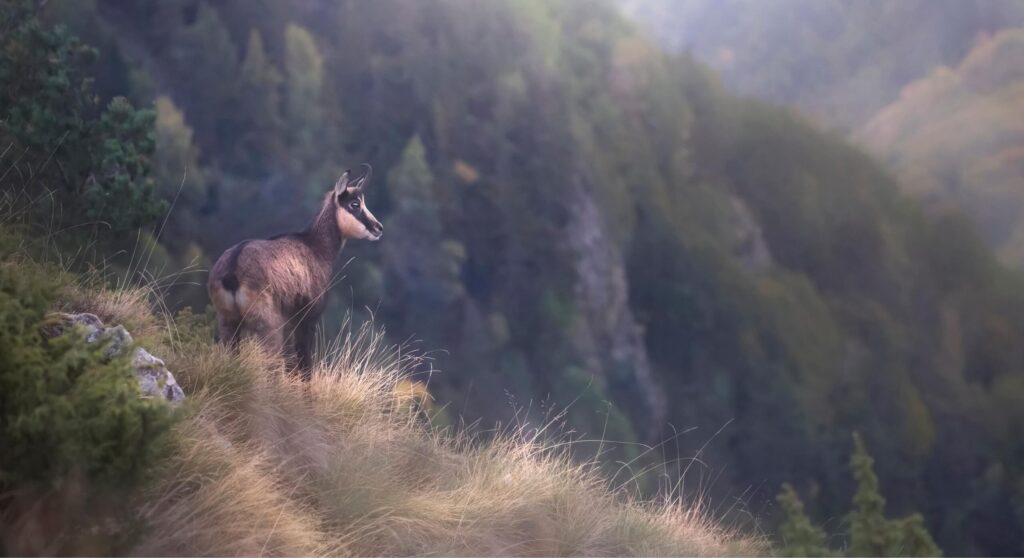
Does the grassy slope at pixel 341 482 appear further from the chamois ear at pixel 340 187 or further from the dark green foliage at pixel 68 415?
the chamois ear at pixel 340 187

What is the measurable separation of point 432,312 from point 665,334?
14059mm

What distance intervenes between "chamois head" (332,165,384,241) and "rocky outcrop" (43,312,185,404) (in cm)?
290

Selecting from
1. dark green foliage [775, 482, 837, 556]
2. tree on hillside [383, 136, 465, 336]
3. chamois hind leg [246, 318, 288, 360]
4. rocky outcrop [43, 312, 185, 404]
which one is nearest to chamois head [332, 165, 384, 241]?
chamois hind leg [246, 318, 288, 360]

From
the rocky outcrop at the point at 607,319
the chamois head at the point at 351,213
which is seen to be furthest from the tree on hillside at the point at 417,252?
the chamois head at the point at 351,213

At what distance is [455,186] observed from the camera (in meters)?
40.8

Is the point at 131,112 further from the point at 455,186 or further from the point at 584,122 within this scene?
the point at 584,122

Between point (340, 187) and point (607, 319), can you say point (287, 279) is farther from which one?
point (607, 319)

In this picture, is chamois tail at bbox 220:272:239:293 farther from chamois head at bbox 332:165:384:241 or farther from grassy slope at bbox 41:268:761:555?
chamois head at bbox 332:165:384:241

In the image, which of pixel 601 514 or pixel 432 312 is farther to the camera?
pixel 432 312

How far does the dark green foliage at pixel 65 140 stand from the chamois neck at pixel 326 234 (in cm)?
132

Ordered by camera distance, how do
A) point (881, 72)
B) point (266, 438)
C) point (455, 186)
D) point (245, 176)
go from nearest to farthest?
point (266, 438)
point (245, 176)
point (455, 186)
point (881, 72)

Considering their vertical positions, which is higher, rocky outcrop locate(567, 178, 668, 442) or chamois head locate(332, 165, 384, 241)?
chamois head locate(332, 165, 384, 241)

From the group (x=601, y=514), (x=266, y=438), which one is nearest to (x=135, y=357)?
(x=266, y=438)

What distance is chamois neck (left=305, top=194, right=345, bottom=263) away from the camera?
8619mm
